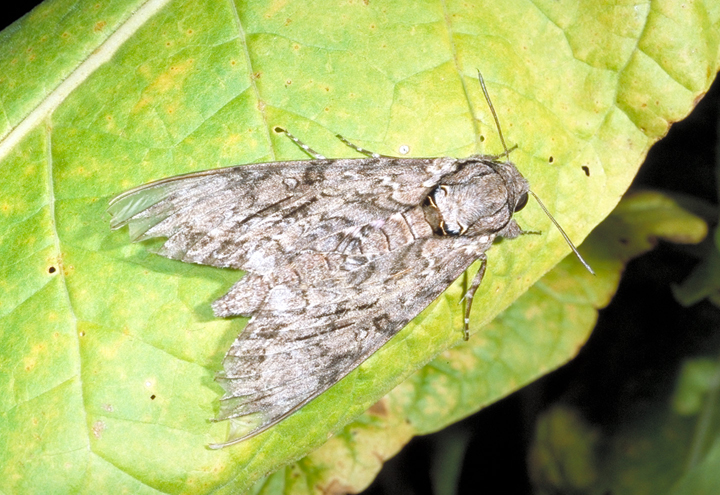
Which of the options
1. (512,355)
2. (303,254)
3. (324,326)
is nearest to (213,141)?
(303,254)

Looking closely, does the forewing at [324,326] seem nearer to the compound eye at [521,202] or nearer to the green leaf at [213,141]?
the green leaf at [213,141]

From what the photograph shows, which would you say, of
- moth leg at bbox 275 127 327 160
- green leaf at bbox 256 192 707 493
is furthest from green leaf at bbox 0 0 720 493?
green leaf at bbox 256 192 707 493

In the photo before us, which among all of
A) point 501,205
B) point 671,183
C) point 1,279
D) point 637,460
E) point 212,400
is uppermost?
point 1,279

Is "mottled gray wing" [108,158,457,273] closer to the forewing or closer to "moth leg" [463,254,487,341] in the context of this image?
the forewing

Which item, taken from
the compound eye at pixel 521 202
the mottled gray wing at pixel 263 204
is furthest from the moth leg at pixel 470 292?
the mottled gray wing at pixel 263 204

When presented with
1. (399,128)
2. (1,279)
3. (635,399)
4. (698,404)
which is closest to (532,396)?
(635,399)

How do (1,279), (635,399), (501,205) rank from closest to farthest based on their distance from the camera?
1. (1,279)
2. (501,205)
3. (635,399)

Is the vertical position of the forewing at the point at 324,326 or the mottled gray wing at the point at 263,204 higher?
the mottled gray wing at the point at 263,204

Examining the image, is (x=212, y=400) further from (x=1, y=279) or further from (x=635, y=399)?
(x=635, y=399)

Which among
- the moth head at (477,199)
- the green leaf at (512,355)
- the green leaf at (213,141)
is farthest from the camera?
the green leaf at (512,355)
